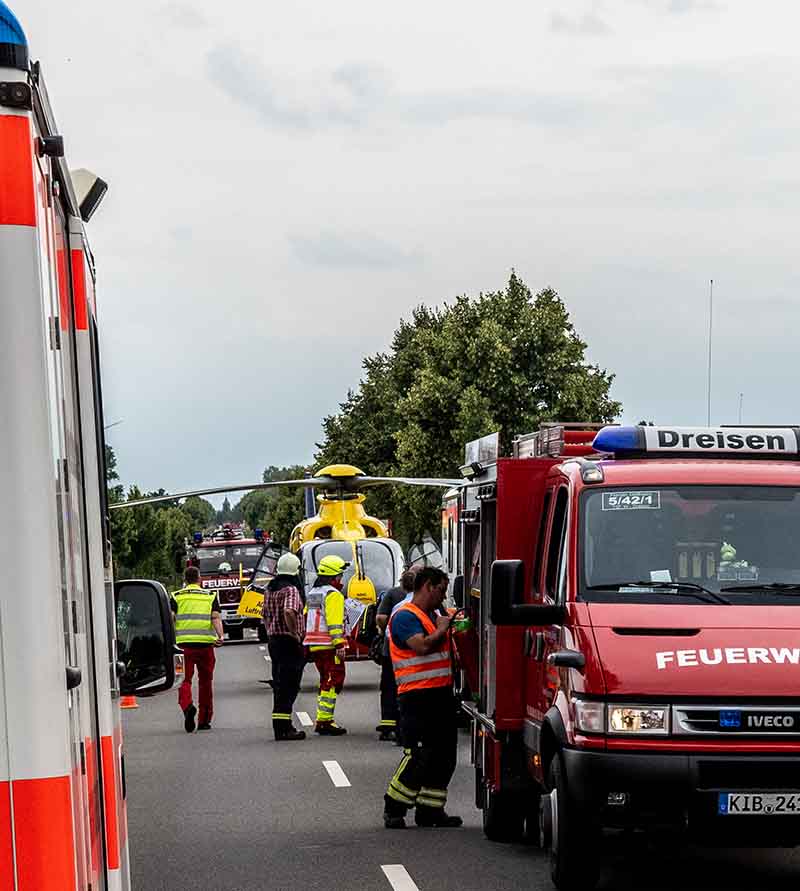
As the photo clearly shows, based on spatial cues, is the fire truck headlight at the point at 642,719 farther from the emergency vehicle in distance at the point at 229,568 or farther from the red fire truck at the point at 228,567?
the red fire truck at the point at 228,567

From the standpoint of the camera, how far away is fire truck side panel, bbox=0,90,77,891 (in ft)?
10.4

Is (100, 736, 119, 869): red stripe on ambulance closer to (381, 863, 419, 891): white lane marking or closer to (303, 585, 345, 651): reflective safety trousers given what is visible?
(381, 863, 419, 891): white lane marking

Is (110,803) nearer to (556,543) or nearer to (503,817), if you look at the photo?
(556,543)

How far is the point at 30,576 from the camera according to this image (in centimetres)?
321

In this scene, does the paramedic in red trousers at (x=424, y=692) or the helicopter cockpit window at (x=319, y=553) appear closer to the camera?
Result: the paramedic in red trousers at (x=424, y=692)

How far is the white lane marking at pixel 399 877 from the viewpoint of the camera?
9.31 meters

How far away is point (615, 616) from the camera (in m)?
8.41

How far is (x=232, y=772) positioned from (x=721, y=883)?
6.72 metres

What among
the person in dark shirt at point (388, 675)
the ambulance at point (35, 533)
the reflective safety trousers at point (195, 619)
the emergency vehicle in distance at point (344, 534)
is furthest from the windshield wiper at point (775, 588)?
the emergency vehicle in distance at point (344, 534)

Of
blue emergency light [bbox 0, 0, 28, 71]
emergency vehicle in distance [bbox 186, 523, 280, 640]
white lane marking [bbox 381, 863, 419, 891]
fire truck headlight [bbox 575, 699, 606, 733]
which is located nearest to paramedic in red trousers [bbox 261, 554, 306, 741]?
white lane marking [bbox 381, 863, 419, 891]

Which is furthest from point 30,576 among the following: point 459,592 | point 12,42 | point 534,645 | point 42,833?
point 459,592

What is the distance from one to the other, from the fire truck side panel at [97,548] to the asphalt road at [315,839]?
468cm

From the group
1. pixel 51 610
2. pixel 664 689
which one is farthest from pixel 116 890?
pixel 664 689

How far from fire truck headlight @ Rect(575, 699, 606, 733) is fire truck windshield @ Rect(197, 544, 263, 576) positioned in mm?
38244
